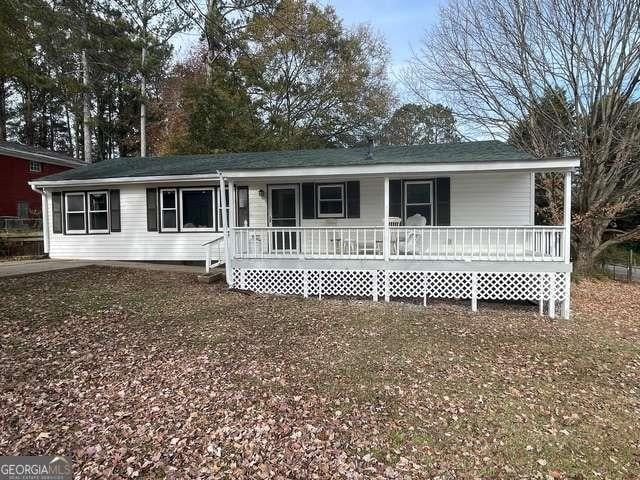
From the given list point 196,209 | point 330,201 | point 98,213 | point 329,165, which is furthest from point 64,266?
point 329,165

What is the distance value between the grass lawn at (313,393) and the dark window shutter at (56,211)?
6.84 m

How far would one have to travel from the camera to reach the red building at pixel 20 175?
942 inches

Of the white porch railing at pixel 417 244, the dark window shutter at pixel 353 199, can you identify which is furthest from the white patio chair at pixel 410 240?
the dark window shutter at pixel 353 199

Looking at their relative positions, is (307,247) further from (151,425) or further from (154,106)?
(154,106)

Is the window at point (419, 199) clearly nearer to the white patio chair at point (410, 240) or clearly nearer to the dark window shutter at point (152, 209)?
the white patio chair at point (410, 240)

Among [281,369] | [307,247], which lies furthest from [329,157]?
[281,369]

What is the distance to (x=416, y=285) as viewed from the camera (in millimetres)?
9078

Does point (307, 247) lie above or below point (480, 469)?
above

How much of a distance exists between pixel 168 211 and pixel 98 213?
8.11 feet

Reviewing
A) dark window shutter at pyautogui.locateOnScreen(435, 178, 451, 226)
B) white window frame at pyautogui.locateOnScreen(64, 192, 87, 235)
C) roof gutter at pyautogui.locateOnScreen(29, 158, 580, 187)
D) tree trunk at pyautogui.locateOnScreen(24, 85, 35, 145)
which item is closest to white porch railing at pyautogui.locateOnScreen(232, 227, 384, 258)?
roof gutter at pyautogui.locateOnScreen(29, 158, 580, 187)

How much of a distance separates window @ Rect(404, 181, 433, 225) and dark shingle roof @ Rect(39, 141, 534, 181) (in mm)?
804

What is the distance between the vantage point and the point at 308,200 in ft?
37.6

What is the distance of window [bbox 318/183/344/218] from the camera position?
11312mm

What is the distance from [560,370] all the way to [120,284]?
28.9 ft
